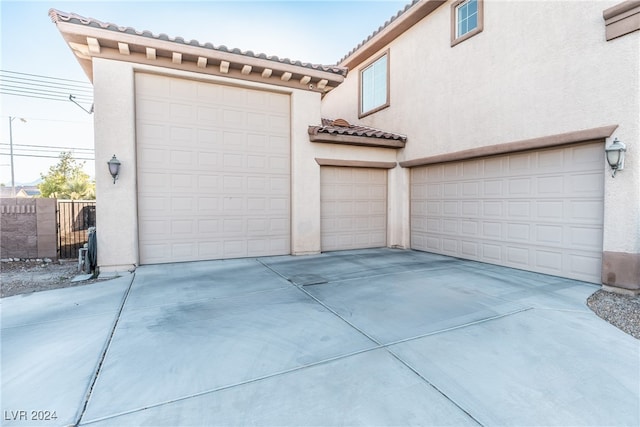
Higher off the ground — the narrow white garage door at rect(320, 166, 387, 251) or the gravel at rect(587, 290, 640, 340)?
the narrow white garage door at rect(320, 166, 387, 251)

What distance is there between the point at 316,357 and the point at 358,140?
21.9 ft

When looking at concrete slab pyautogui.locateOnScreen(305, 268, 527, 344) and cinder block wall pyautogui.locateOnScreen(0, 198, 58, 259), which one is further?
cinder block wall pyautogui.locateOnScreen(0, 198, 58, 259)

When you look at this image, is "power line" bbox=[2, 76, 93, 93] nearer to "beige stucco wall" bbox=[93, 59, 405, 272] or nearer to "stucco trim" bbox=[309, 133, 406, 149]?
"beige stucco wall" bbox=[93, 59, 405, 272]

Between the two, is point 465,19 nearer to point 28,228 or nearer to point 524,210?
point 524,210

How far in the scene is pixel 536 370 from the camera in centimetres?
258

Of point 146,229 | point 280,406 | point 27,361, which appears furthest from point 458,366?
point 146,229

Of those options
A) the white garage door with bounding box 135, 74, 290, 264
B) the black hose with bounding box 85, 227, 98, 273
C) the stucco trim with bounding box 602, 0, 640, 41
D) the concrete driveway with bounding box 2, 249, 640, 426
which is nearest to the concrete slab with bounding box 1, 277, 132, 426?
the concrete driveway with bounding box 2, 249, 640, 426

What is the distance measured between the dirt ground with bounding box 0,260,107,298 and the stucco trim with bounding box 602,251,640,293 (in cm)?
877

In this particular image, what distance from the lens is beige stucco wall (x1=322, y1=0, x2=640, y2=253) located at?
4648mm

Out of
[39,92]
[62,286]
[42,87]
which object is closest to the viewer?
[62,286]

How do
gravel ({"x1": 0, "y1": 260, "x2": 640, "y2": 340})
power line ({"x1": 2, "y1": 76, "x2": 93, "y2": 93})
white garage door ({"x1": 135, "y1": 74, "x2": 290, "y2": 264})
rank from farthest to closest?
power line ({"x1": 2, "y1": 76, "x2": 93, "y2": 93})
white garage door ({"x1": 135, "y1": 74, "x2": 290, "y2": 264})
gravel ({"x1": 0, "y1": 260, "x2": 640, "y2": 340})

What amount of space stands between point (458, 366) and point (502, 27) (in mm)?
6908

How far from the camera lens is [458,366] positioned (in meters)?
2.64

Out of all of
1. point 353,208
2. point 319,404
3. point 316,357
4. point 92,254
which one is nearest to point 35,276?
point 92,254
